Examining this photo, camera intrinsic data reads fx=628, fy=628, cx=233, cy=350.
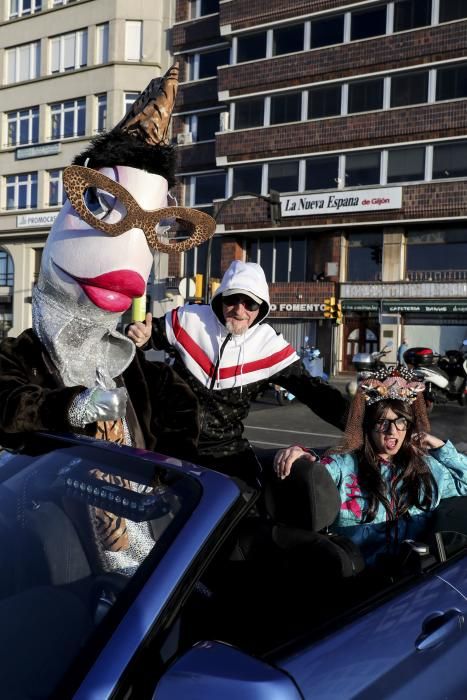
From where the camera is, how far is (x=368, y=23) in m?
23.2

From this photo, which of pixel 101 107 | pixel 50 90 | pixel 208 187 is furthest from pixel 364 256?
pixel 50 90

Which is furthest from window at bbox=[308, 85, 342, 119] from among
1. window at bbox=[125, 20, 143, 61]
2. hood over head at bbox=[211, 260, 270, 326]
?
hood over head at bbox=[211, 260, 270, 326]

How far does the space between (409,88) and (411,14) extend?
8.36ft

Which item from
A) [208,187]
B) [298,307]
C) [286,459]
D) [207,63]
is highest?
[207,63]

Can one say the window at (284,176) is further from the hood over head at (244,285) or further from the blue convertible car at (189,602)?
the blue convertible car at (189,602)

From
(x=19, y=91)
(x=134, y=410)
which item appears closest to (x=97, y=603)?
(x=134, y=410)

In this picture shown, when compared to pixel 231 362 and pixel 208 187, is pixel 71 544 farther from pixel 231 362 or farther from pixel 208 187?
pixel 208 187

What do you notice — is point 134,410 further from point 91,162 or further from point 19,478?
point 91,162

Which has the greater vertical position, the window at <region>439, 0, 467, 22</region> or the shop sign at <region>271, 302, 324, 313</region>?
the window at <region>439, 0, 467, 22</region>

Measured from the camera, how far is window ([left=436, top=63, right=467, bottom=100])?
21703 mm

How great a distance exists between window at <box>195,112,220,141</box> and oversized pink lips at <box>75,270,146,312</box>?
26653mm

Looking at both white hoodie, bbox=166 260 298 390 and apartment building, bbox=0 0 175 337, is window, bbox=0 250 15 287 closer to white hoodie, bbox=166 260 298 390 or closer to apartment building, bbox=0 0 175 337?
apartment building, bbox=0 0 175 337

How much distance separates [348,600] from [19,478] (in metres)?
0.99

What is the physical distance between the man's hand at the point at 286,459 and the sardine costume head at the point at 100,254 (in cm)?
72
